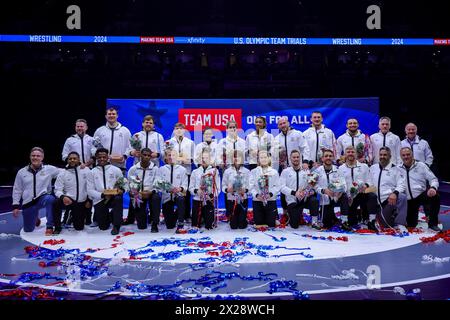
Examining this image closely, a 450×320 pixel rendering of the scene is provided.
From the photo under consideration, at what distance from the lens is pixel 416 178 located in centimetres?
641

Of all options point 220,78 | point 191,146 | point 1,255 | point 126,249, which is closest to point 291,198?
point 191,146

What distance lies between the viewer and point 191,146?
736 centimetres

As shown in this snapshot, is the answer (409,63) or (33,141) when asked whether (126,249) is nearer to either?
(33,141)

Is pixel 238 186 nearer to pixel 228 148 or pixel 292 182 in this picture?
pixel 292 182

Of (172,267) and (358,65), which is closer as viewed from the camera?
(172,267)

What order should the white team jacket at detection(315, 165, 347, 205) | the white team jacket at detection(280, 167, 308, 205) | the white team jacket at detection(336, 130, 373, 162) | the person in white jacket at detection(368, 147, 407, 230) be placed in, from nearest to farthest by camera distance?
the person in white jacket at detection(368, 147, 407, 230) → the white team jacket at detection(315, 165, 347, 205) → the white team jacket at detection(280, 167, 308, 205) → the white team jacket at detection(336, 130, 373, 162)

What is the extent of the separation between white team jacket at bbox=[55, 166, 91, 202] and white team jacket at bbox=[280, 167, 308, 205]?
3277 mm

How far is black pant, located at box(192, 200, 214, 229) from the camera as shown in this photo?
6461 mm

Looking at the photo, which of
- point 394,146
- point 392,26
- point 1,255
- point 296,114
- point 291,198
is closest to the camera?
point 1,255

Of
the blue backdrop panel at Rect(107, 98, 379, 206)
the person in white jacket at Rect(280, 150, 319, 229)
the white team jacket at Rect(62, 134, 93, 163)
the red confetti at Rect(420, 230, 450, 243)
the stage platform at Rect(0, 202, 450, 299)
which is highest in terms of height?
the blue backdrop panel at Rect(107, 98, 379, 206)

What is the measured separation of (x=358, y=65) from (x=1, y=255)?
12477 mm

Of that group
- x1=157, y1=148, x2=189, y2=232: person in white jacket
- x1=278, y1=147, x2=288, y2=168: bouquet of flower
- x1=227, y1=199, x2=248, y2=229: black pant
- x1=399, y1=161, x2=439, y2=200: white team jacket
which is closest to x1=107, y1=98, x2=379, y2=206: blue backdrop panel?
x1=278, y1=147, x2=288, y2=168: bouquet of flower

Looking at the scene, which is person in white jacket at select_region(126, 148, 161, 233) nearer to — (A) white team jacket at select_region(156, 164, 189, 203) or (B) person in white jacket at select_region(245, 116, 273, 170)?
(A) white team jacket at select_region(156, 164, 189, 203)

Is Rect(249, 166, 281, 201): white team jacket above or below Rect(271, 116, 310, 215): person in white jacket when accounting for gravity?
below
